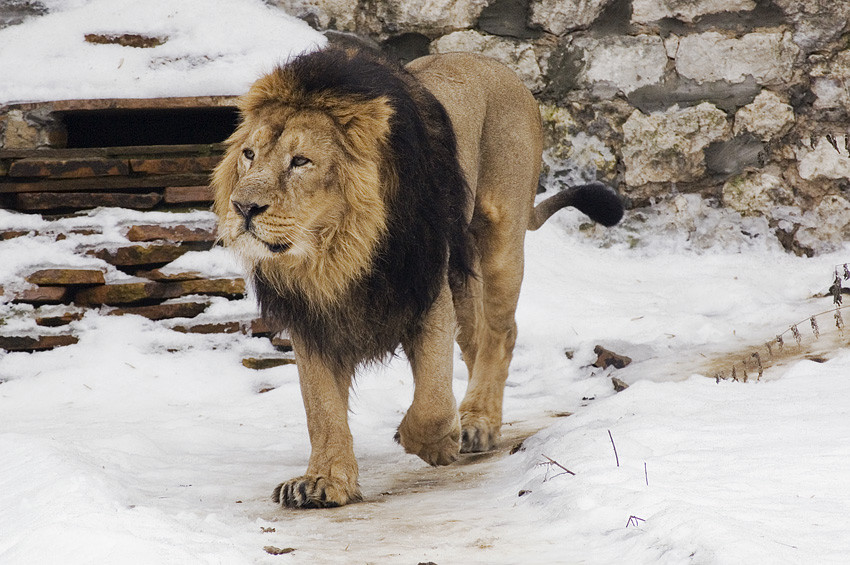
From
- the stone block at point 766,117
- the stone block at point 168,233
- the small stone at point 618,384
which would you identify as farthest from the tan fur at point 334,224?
the stone block at point 766,117

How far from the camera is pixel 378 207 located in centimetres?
282

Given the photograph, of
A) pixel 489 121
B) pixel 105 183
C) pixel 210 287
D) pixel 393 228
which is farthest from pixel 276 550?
pixel 105 183

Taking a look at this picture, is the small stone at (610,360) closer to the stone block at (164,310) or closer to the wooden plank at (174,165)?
the stone block at (164,310)

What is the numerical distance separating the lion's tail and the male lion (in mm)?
1072

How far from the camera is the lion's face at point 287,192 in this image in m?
2.62

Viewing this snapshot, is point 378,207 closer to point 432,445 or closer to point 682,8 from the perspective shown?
point 432,445

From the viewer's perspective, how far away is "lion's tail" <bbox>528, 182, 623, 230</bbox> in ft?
14.5

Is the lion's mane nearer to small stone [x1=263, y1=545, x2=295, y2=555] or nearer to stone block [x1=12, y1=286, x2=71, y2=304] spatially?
small stone [x1=263, y1=545, x2=295, y2=555]

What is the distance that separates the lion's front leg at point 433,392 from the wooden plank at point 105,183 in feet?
7.53

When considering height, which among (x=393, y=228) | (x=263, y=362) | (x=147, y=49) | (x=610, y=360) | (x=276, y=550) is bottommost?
(x=263, y=362)

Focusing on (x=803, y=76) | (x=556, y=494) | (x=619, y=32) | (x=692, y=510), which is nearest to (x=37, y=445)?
(x=556, y=494)

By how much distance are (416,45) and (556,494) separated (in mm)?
3987

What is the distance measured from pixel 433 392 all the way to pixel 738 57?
3.44 meters

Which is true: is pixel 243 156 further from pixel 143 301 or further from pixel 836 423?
pixel 143 301
